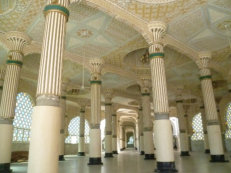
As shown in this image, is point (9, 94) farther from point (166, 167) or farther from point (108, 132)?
point (108, 132)

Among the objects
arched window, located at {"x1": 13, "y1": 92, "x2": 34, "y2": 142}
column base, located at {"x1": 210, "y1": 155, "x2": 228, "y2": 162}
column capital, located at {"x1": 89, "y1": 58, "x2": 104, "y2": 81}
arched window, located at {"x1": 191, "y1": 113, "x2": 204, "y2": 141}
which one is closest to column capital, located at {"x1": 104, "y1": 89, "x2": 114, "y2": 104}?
column capital, located at {"x1": 89, "y1": 58, "x2": 104, "y2": 81}

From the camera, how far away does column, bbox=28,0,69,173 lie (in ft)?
15.8

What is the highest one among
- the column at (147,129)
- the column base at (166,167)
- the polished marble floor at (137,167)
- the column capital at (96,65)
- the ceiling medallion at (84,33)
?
the ceiling medallion at (84,33)

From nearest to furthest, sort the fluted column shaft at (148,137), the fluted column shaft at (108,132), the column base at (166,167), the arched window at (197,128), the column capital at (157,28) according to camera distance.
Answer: the column base at (166,167), the column capital at (157,28), the fluted column shaft at (148,137), the fluted column shaft at (108,132), the arched window at (197,128)

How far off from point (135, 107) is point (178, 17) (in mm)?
21103

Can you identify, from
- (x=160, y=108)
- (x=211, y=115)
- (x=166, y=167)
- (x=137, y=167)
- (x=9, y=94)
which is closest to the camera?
(x=166, y=167)

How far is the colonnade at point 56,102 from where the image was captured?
497cm

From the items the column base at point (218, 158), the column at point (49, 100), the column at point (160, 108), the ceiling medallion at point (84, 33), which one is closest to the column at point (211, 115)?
the column base at point (218, 158)

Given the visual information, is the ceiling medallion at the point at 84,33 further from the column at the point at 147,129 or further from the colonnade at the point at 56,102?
the column at the point at 147,129

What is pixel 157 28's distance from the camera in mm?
9125

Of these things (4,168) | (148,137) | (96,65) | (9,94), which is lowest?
(4,168)

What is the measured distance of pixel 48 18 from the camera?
6.00 m

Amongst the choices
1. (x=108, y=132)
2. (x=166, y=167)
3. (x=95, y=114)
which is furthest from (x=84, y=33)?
(x=108, y=132)

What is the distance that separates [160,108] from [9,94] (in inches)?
268
